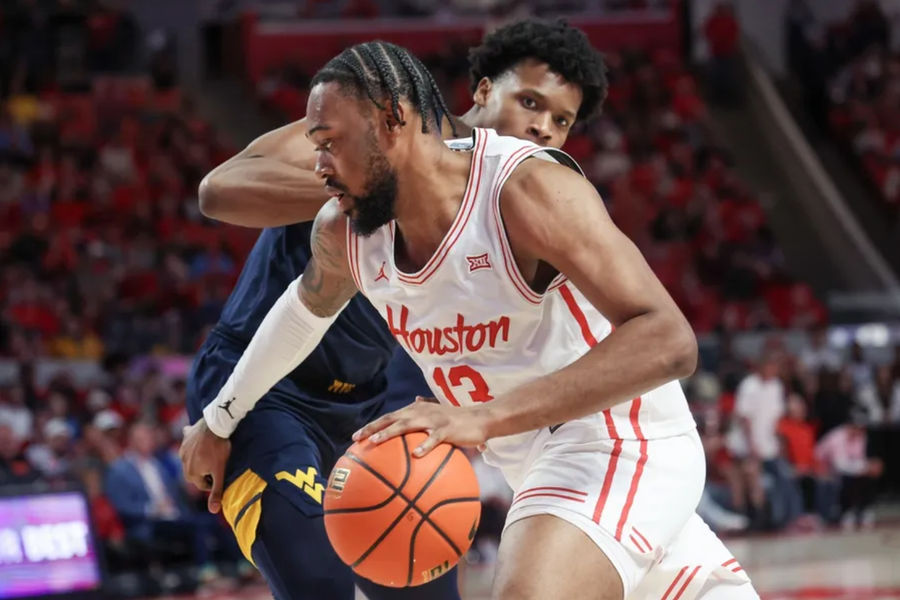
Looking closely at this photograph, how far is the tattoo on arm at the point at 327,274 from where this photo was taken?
3.67 meters

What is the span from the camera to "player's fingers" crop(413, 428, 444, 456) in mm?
2924

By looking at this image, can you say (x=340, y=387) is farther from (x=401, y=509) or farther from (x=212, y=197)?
(x=401, y=509)

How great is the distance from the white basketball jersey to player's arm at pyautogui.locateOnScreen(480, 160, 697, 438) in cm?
18

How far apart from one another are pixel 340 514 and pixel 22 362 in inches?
326

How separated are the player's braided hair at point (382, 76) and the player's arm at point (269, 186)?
0.70 meters

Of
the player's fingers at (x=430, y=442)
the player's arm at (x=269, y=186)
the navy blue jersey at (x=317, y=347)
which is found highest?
the player's arm at (x=269, y=186)

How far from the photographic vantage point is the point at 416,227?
3.38m

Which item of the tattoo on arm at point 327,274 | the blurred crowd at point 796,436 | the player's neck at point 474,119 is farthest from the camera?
the blurred crowd at point 796,436

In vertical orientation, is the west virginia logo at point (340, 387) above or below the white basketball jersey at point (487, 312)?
below

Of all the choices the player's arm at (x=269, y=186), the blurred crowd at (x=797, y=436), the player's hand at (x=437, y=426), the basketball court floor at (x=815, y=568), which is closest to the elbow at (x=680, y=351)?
the player's hand at (x=437, y=426)

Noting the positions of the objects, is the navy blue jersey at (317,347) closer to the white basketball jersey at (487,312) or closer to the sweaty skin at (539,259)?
the white basketball jersey at (487,312)

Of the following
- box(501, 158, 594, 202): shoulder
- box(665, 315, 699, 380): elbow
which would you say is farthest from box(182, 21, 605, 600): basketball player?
box(665, 315, 699, 380): elbow

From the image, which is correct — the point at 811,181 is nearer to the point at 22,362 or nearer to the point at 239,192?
the point at 22,362

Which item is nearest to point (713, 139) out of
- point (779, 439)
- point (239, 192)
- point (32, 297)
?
point (779, 439)
